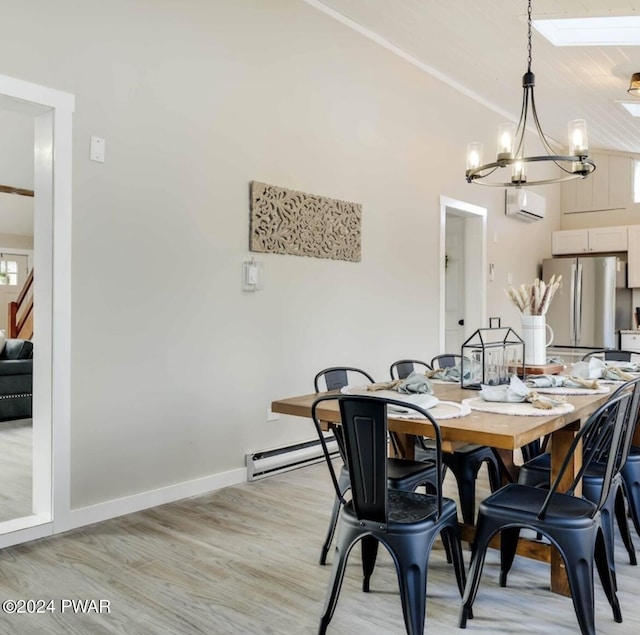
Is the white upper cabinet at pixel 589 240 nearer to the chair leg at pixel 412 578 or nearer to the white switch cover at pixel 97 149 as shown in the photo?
the white switch cover at pixel 97 149

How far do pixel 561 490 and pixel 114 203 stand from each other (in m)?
2.51

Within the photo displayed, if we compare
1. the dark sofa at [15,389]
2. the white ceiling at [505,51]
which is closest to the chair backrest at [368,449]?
the white ceiling at [505,51]

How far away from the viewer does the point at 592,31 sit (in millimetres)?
4078

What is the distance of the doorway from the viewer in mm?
6379

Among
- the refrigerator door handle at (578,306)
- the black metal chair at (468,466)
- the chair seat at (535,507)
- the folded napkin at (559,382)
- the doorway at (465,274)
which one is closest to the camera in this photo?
the chair seat at (535,507)

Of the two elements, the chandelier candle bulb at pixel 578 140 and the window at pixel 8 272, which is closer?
the chandelier candle bulb at pixel 578 140

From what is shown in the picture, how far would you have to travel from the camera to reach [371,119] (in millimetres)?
4793

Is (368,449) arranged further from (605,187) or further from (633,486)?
(605,187)

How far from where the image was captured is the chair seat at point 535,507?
188cm

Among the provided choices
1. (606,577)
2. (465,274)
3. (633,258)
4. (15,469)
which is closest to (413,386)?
(606,577)

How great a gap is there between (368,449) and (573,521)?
2.31ft

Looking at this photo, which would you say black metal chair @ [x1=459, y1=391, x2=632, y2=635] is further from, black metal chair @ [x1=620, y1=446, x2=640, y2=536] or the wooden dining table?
black metal chair @ [x1=620, y1=446, x2=640, y2=536]

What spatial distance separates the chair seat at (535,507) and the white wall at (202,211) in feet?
6.44

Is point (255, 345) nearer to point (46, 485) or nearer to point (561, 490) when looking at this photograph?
point (46, 485)
